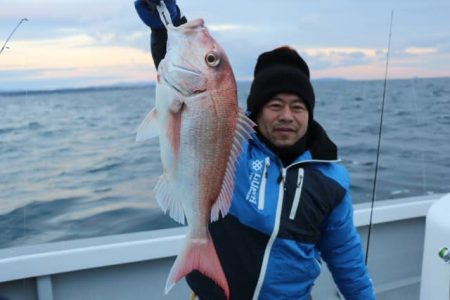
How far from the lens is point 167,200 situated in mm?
1629

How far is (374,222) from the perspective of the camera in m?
3.84

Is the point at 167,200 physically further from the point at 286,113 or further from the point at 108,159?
the point at 108,159

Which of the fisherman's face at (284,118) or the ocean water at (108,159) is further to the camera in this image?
the ocean water at (108,159)

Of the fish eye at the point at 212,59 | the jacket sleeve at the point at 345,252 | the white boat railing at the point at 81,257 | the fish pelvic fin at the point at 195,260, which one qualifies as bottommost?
the white boat railing at the point at 81,257

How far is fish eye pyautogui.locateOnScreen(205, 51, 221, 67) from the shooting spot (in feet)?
4.95

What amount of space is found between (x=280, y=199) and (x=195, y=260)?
495mm

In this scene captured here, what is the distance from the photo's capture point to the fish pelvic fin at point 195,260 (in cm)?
171

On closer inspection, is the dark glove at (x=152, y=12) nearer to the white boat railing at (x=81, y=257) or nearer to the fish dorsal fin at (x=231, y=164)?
the fish dorsal fin at (x=231, y=164)

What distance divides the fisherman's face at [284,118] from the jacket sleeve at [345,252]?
0.37m

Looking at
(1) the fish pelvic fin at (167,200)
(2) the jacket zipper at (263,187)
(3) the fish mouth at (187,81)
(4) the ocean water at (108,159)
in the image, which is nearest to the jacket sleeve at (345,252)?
(2) the jacket zipper at (263,187)

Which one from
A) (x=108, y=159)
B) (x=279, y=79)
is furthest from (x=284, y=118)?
(x=108, y=159)

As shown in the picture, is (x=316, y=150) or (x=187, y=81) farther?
(x=316, y=150)

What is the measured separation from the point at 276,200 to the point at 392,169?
7042 mm

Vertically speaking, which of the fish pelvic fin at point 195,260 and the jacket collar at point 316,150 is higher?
the jacket collar at point 316,150
